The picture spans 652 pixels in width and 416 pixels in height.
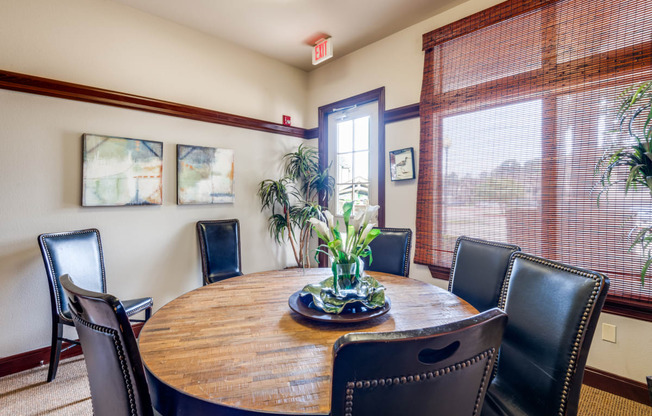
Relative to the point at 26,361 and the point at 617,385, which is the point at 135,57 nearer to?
the point at 26,361

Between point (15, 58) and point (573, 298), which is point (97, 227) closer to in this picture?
point (15, 58)

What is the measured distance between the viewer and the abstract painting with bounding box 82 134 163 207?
2381mm

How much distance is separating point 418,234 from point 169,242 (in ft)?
7.81

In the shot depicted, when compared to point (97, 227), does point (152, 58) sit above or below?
above

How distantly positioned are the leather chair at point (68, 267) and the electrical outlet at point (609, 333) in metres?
3.14

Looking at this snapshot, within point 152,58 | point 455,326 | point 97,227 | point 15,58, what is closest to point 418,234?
point 455,326

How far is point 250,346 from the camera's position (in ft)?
3.32

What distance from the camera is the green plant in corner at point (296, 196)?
3.45 m

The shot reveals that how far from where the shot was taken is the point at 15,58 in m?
2.12

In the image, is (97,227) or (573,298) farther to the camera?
(97,227)

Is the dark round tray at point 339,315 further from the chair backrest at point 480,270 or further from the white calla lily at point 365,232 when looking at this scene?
the chair backrest at point 480,270

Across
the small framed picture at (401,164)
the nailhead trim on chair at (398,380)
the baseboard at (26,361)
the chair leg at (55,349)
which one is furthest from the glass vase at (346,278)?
the baseboard at (26,361)

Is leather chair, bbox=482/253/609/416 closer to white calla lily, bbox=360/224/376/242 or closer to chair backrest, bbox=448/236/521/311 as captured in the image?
chair backrest, bbox=448/236/521/311

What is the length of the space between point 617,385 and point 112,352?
2.73 meters
